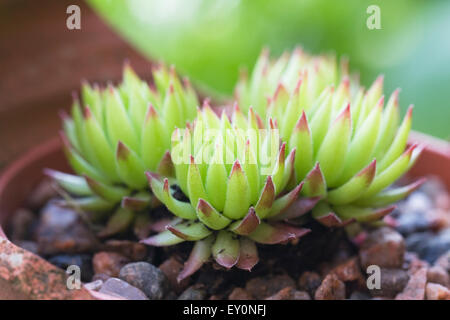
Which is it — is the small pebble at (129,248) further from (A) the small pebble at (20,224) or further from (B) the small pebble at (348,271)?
(B) the small pebble at (348,271)

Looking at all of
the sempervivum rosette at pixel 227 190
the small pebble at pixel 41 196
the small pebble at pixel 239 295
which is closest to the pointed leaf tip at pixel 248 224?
the sempervivum rosette at pixel 227 190

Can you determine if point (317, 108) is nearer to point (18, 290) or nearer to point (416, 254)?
point (416, 254)

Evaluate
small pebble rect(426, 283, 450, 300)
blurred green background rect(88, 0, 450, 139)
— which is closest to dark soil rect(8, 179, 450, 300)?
small pebble rect(426, 283, 450, 300)

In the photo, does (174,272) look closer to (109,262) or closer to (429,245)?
(109,262)

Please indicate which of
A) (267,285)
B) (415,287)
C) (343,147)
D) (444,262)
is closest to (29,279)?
(267,285)

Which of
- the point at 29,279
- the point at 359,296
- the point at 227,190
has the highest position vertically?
the point at 227,190
